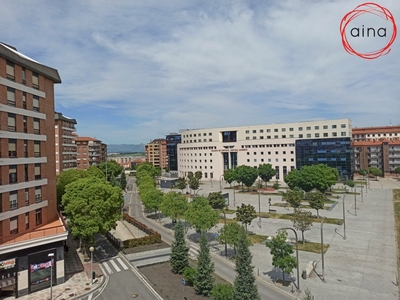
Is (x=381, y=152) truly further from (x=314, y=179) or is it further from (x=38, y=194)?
(x=38, y=194)

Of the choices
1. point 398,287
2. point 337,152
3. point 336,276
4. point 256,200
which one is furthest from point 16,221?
point 337,152

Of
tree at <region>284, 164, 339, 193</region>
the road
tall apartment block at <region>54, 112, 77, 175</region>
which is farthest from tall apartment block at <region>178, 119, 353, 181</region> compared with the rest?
the road

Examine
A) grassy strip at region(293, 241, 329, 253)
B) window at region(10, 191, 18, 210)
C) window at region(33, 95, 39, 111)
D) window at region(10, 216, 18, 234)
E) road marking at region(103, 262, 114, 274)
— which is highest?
window at region(33, 95, 39, 111)

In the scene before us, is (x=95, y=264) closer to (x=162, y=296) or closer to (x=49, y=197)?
(x=49, y=197)

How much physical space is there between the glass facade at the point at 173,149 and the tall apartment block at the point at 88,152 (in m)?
30.6

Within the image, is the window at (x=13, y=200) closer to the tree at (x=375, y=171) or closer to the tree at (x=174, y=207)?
the tree at (x=174, y=207)

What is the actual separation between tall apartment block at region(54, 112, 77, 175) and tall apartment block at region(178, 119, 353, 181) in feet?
184

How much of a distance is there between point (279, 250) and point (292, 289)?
3.50m

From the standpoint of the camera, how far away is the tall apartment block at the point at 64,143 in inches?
2479

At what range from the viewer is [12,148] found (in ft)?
87.8

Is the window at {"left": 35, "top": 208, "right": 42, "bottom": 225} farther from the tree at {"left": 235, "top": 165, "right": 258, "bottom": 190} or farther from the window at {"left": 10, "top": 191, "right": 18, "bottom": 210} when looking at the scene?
the tree at {"left": 235, "top": 165, "right": 258, "bottom": 190}

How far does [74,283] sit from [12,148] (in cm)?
1406

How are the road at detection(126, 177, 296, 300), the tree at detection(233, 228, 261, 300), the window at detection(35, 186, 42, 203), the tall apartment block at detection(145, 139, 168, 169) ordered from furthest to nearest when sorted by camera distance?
the tall apartment block at detection(145, 139, 168, 169) < the window at detection(35, 186, 42, 203) < the road at detection(126, 177, 296, 300) < the tree at detection(233, 228, 261, 300)

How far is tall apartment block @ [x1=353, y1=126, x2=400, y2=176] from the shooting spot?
11081 cm
